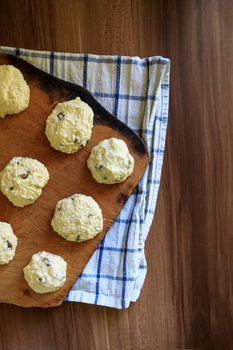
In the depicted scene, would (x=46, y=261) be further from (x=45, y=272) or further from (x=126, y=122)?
(x=126, y=122)

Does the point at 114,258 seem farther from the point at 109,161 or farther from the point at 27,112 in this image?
the point at 27,112

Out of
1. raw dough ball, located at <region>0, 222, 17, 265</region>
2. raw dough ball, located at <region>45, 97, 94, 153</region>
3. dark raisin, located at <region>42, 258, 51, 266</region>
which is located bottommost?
dark raisin, located at <region>42, 258, 51, 266</region>

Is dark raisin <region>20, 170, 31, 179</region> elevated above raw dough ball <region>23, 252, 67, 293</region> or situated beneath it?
elevated above

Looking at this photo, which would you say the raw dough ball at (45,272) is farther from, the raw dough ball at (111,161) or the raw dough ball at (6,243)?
the raw dough ball at (111,161)

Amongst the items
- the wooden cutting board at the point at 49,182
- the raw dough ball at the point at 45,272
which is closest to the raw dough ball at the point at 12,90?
the wooden cutting board at the point at 49,182

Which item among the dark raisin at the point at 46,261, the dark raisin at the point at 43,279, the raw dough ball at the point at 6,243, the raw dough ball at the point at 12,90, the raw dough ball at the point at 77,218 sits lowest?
the dark raisin at the point at 43,279

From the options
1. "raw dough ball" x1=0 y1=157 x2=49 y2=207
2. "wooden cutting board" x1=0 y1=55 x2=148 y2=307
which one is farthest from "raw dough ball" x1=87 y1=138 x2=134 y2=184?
"raw dough ball" x1=0 y1=157 x2=49 y2=207

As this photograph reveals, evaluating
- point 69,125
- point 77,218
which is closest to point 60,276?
point 77,218

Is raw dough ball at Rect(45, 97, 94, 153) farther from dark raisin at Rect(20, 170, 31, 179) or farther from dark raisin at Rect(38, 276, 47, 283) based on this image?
dark raisin at Rect(38, 276, 47, 283)
